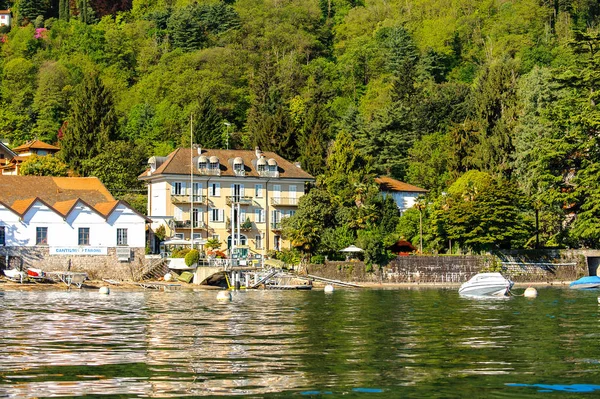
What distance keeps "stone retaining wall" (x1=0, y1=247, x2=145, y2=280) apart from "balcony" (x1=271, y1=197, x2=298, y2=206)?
19687mm

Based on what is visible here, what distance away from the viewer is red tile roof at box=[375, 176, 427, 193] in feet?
332

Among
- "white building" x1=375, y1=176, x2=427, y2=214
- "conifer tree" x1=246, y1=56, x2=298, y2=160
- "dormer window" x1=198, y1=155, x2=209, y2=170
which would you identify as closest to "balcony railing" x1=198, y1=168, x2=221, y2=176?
"dormer window" x1=198, y1=155, x2=209, y2=170

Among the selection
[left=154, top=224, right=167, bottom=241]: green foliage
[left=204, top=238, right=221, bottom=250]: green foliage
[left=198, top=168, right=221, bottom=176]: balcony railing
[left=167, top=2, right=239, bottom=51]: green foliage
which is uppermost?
[left=167, top=2, right=239, bottom=51]: green foliage

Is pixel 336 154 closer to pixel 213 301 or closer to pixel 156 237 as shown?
pixel 156 237

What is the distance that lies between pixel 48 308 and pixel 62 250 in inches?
1031

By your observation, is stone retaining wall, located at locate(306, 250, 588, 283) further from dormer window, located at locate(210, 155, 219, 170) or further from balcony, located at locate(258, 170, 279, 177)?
dormer window, located at locate(210, 155, 219, 170)

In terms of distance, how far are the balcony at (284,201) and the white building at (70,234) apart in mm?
18704

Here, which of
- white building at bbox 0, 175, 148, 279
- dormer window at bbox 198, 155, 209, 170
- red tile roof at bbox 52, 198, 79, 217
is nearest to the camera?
white building at bbox 0, 175, 148, 279

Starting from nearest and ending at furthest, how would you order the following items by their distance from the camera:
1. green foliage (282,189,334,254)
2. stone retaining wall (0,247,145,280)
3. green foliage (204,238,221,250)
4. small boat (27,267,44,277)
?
small boat (27,267,44,277) < stone retaining wall (0,247,145,280) < green foliage (282,189,334,254) < green foliage (204,238,221,250)

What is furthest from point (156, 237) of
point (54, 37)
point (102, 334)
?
point (54, 37)

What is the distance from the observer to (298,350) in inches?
1184

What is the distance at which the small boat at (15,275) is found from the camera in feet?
224

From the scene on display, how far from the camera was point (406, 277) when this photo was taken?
80938 mm

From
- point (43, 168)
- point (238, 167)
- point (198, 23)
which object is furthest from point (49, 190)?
point (198, 23)
